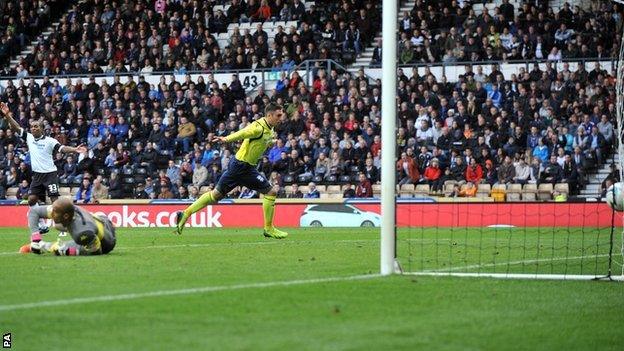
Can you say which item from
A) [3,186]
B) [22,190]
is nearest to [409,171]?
[22,190]

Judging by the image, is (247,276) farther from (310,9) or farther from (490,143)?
(310,9)

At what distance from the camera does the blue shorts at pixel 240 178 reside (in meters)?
19.7

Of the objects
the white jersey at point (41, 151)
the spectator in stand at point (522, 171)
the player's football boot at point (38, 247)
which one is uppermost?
the white jersey at point (41, 151)

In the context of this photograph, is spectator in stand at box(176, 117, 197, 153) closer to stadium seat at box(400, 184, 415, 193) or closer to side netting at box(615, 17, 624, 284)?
stadium seat at box(400, 184, 415, 193)

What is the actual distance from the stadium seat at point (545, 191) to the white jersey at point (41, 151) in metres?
13.0

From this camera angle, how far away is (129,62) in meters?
40.0

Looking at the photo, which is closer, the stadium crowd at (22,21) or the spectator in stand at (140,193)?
the spectator in stand at (140,193)

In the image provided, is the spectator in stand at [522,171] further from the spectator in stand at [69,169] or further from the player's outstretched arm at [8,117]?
the spectator in stand at [69,169]

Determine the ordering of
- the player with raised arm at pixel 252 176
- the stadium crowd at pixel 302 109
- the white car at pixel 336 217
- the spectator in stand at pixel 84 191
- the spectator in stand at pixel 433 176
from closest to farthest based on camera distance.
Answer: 1. the player with raised arm at pixel 252 176
2. the white car at pixel 336 217
3. the spectator in stand at pixel 433 176
4. the stadium crowd at pixel 302 109
5. the spectator in stand at pixel 84 191

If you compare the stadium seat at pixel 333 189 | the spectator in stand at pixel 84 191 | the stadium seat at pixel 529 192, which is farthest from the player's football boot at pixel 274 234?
the spectator in stand at pixel 84 191

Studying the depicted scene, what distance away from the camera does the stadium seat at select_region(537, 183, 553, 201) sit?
28.5 meters

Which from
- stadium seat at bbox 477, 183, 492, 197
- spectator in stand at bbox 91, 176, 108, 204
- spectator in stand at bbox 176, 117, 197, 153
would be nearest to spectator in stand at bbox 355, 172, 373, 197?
stadium seat at bbox 477, 183, 492, 197

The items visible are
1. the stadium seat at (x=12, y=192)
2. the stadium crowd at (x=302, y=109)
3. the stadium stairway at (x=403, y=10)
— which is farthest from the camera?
the stadium stairway at (x=403, y=10)

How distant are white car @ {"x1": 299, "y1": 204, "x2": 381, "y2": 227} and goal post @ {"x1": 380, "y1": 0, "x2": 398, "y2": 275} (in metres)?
16.1
